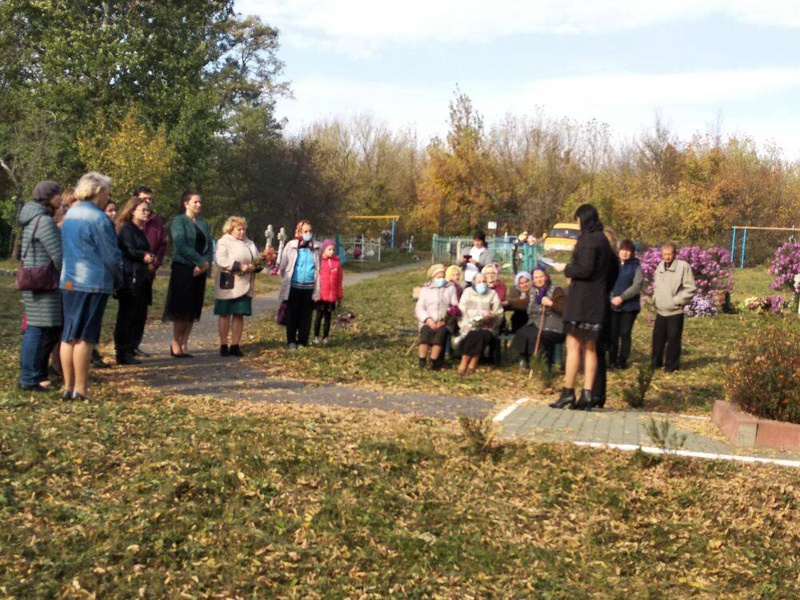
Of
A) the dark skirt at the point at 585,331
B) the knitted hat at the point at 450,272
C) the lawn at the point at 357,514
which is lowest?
the lawn at the point at 357,514

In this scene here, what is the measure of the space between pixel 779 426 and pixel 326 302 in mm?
6911

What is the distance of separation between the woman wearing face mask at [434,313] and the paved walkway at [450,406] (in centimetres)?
171

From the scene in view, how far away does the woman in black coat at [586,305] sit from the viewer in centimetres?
885

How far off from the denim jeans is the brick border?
5.65 meters

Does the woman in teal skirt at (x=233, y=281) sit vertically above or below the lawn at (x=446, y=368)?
above

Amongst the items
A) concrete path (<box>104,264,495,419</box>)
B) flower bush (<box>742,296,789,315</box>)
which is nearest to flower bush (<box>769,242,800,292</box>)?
→ flower bush (<box>742,296,789,315</box>)

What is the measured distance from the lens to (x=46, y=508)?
5461mm

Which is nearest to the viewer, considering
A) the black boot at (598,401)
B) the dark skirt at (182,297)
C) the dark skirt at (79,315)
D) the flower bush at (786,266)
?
the dark skirt at (79,315)

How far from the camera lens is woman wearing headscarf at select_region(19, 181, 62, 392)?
812 centimetres

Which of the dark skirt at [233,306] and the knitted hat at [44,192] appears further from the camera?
the dark skirt at [233,306]

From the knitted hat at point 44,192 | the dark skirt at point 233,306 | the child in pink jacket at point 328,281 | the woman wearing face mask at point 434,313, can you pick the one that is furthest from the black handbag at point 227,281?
the knitted hat at point 44,192

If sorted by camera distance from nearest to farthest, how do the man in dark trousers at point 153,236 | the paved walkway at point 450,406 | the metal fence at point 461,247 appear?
1. the paved walkway at point 450,406
2. the man in dark trousers at point 153,236
3. the metal fence at point 461,247

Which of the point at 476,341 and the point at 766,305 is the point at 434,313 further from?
the point at 766,305

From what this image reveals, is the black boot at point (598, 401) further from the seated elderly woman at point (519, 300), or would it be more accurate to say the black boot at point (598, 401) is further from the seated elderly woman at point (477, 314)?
the seated elderly woman at point (519, 300)
